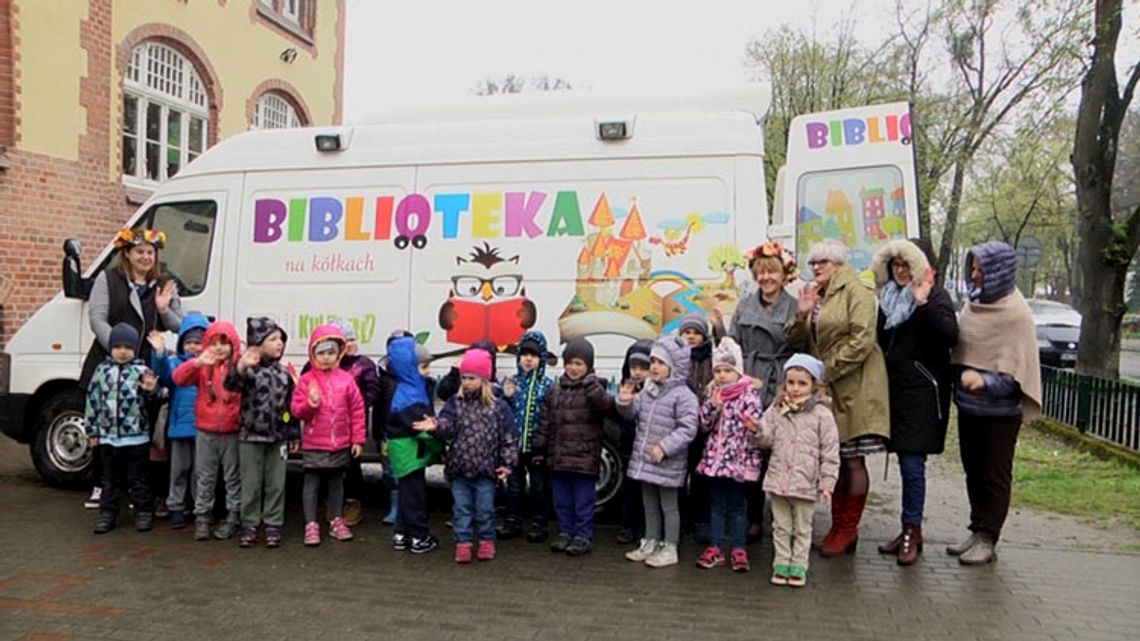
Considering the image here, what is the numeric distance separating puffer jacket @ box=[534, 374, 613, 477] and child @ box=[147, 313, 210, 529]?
2.42 metres

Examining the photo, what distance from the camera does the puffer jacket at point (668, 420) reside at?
5.23m

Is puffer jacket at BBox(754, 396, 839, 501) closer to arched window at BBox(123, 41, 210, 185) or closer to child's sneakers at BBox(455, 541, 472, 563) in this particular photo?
child's sneakers at BBox(455, 541, 472, 563)

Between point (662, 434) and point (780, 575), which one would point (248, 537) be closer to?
point (662, 434)

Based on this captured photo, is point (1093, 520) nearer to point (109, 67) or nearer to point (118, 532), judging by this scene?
point (118, 532)

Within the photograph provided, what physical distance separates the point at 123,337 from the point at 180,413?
62cm

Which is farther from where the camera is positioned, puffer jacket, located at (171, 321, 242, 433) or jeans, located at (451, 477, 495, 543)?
puffer jacket, located at (171, 321, 242, 433)

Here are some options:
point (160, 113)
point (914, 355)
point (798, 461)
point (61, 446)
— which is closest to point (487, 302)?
point (798, 461)

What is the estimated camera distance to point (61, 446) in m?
6.89

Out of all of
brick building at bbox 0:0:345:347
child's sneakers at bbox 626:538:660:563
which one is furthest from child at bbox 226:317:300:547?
brick building at bbox 0:0:345:347

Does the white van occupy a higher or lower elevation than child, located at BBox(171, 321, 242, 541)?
higher

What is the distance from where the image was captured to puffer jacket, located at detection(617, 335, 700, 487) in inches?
206

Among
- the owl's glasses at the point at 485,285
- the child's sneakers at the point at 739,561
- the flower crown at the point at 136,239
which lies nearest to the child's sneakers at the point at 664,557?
the child's sneakers at the point at 739,561

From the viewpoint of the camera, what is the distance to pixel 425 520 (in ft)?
18.3

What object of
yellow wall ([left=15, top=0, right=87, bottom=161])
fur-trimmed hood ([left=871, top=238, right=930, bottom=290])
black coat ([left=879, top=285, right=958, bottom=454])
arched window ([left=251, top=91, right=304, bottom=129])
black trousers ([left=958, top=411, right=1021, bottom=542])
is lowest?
black trousers ([left=958, top=411, right=1021, bottom=542])
